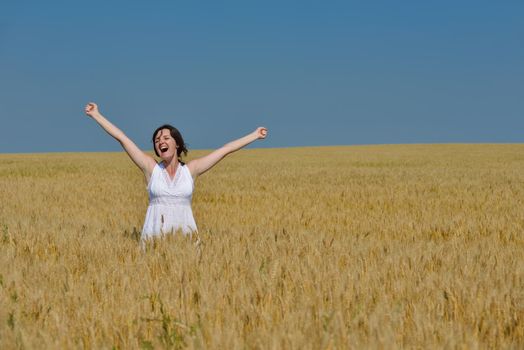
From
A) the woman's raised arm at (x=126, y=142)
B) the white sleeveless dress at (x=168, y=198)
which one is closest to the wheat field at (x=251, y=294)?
the white sleeveless dress at (x=168, y=198)

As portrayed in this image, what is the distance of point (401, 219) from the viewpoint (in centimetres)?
959

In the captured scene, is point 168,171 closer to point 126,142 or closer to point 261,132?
point 126,142

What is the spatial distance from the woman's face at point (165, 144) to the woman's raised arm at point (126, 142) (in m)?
0.13

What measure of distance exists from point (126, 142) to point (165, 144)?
0.40 m

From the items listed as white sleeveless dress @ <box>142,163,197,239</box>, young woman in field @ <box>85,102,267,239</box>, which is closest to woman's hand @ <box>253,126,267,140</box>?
young woman in field @ <box>85,102,267,239</box>

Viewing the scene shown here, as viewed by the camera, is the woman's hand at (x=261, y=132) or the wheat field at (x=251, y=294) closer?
the wheat field at (x=251, y=294)

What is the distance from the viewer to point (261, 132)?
5.93 meters

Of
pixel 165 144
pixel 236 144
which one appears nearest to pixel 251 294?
pixel 236 144

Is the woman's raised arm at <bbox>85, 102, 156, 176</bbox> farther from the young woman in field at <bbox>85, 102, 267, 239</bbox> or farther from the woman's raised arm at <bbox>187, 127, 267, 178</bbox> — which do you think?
the woman's raised arm at <bbox>187, 127, 267, 178</bbox>

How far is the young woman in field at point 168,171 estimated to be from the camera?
591 cm

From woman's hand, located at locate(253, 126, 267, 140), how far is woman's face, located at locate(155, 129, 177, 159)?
30.4 inches

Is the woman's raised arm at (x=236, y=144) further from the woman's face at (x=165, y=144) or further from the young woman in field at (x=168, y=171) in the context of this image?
the woman's face at (x=165, y=144)

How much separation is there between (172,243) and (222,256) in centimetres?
67

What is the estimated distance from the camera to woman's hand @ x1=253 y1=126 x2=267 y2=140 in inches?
232
